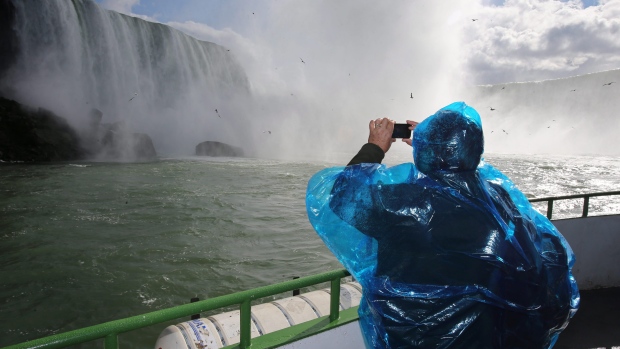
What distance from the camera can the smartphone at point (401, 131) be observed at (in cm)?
136

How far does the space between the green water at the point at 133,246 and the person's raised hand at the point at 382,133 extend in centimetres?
424

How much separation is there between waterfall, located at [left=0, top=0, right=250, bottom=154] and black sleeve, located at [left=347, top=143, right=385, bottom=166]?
890 inches

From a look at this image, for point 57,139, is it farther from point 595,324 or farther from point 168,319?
point 595,324

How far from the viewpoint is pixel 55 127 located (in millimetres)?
19219

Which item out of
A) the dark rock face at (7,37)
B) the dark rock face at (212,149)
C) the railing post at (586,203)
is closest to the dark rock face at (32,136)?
the dark rock face at (7,37)

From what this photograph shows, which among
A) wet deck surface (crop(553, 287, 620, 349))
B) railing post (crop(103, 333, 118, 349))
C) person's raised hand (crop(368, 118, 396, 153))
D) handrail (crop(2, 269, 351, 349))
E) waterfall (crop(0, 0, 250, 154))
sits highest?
waterfall (crop(0, 0, 250, 154))

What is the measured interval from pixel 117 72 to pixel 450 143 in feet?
80.2

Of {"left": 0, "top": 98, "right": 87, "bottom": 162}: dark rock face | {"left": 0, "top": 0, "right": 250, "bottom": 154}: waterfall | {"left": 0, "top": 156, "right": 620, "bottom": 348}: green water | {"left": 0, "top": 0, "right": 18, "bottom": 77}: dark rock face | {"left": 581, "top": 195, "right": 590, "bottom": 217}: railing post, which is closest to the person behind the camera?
{"left": 581, "top": 195, "right": 590, "bottom": 217}: railing post

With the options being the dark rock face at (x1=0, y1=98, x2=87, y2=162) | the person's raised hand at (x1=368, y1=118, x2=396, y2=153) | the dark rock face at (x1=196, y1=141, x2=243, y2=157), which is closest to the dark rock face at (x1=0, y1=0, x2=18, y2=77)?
the dark rock face at (x1=0, y1=98, x2=87, y2=162)

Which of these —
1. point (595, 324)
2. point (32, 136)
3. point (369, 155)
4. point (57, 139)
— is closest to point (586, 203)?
point (595, 324)

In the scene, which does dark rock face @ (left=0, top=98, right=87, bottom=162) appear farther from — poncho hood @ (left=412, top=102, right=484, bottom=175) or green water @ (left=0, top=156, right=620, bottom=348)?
poncho hood @ (left=412, top=102, right=484, bottom=175)

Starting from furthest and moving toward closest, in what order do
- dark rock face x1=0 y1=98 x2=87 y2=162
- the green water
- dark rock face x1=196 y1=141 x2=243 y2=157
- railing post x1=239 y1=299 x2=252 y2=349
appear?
1. dark rock face x1=196 y1=141 x2=243 y2=157
2. dark rock face x1=0 y1=98 x2=87 y2=162
3. the green water
4. railing post x1=239 y1=299 x2=252 y2=349

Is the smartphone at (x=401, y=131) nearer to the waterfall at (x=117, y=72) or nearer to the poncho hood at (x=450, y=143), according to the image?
the poncho hood at (x=450, y=143)

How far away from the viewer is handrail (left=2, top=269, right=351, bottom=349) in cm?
125
